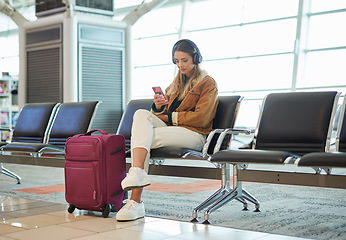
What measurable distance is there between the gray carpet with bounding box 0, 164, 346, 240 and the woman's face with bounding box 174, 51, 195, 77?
958 millimetres

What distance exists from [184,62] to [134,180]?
3.16 ft

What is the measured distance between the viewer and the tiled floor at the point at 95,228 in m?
2.52

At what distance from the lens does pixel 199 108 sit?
3.24 metres

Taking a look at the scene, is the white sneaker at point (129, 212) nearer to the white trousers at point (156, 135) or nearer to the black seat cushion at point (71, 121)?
A: the white trousers at point (156, 135)

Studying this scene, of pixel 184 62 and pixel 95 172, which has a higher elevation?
pixel 184 62

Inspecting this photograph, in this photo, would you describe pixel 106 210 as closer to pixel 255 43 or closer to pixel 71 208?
pixel 71 208

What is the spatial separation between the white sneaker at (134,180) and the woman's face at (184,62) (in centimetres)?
85

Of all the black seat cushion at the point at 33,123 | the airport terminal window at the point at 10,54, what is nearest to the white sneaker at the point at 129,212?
the black seat cushion at the point at 33,123

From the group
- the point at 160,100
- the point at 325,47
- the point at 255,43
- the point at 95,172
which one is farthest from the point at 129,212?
the point at 255,43

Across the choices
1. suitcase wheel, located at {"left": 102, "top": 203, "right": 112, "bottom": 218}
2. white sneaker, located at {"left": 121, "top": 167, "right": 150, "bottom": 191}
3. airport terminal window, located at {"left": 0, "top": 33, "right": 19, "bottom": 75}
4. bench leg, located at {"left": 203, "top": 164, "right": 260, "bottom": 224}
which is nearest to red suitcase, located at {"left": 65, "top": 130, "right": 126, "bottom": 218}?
suitcase wheel, located at {"left": 102, "top": 203, "right": 112, "bottom": 218}

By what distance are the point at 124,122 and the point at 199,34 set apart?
556cm

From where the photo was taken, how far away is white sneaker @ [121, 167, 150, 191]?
2.83 meters

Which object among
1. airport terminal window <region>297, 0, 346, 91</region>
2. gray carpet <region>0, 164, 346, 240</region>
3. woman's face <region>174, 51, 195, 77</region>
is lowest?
gray carpet <region>0, 164, 346, 240</region>

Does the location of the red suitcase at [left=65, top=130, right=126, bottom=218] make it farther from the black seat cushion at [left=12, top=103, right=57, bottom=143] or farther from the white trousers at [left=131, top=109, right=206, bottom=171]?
the black seat cushion at [left=12, top=103, right=57, bottom=143]
